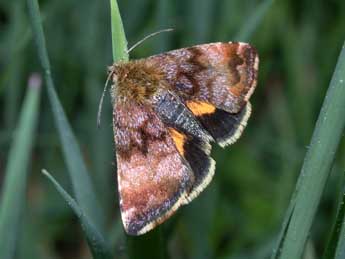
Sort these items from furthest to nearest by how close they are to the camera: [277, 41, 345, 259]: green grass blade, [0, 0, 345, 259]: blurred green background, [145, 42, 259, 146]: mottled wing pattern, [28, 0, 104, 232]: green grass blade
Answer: [0, 0, 345, 259]: blurred green background
[145, 42, 259, 146]: mottled wing pattern
[28, 0, 104, 232]: green grass blade
[277, 41, 345, 259]: green grass blade

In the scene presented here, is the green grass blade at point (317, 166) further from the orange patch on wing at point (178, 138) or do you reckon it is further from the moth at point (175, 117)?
the orange patch on wing at point (178, 138)

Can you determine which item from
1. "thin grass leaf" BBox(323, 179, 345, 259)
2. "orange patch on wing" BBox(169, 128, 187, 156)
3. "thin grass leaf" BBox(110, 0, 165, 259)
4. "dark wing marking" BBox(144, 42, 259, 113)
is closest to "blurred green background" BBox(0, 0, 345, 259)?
"dark wing marking" BBox(144, 42, 259, 113)

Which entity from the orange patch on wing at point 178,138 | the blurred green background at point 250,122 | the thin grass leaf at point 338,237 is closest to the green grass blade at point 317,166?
the thin grass leaf at point 338,237

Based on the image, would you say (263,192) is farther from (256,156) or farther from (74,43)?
(74,43)

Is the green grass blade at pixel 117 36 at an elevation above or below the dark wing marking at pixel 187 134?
above

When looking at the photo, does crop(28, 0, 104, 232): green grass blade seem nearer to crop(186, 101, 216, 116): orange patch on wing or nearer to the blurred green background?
crop(186, 101, 216, 116): orange patch on wing

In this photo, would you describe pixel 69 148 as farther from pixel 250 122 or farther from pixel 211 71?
pixel 250 122

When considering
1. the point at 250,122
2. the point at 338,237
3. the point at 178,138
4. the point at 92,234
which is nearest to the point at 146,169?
the point at 178,138
